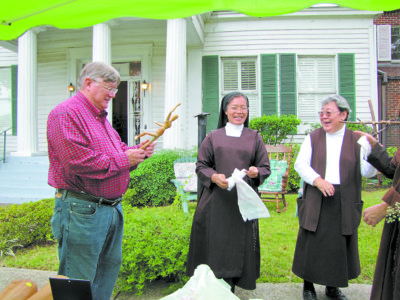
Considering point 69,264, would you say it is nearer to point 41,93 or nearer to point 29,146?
point 29,146

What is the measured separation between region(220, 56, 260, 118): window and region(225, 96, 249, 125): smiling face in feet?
24.2

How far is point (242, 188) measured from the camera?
251cm

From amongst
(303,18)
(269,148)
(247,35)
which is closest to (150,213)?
(269,148)

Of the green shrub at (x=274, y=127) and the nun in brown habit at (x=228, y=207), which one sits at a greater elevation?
the green shrub at (x=274, y=127)

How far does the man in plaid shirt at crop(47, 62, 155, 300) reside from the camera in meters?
1.83

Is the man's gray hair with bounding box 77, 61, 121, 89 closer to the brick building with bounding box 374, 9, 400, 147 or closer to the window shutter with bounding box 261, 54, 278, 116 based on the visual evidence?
the window shutter with bounding box 261, 54, 278, 116

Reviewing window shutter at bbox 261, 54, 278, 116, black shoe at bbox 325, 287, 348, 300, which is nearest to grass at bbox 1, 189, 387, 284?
black shoe at bbox 325, 287, 348, 300

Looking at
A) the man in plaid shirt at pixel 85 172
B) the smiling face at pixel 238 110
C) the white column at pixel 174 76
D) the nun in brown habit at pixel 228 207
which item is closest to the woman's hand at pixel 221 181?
the nun in brown habit at pixel 228 207

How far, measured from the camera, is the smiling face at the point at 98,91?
2.01 metres

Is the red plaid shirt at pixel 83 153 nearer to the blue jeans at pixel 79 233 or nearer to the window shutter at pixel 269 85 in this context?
the blue jeans at pixel 79 233

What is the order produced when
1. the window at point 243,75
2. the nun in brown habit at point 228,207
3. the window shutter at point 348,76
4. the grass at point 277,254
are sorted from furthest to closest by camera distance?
the window at point 243,75 < the window shutter at point 348,76 < the grass at point 277,254 < the nun in brown habit at point 228,207

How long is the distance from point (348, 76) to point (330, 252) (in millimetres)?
8415

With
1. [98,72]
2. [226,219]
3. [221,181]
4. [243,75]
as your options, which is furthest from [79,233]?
[243,75]

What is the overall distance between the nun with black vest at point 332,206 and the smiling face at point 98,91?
183 centimetres
